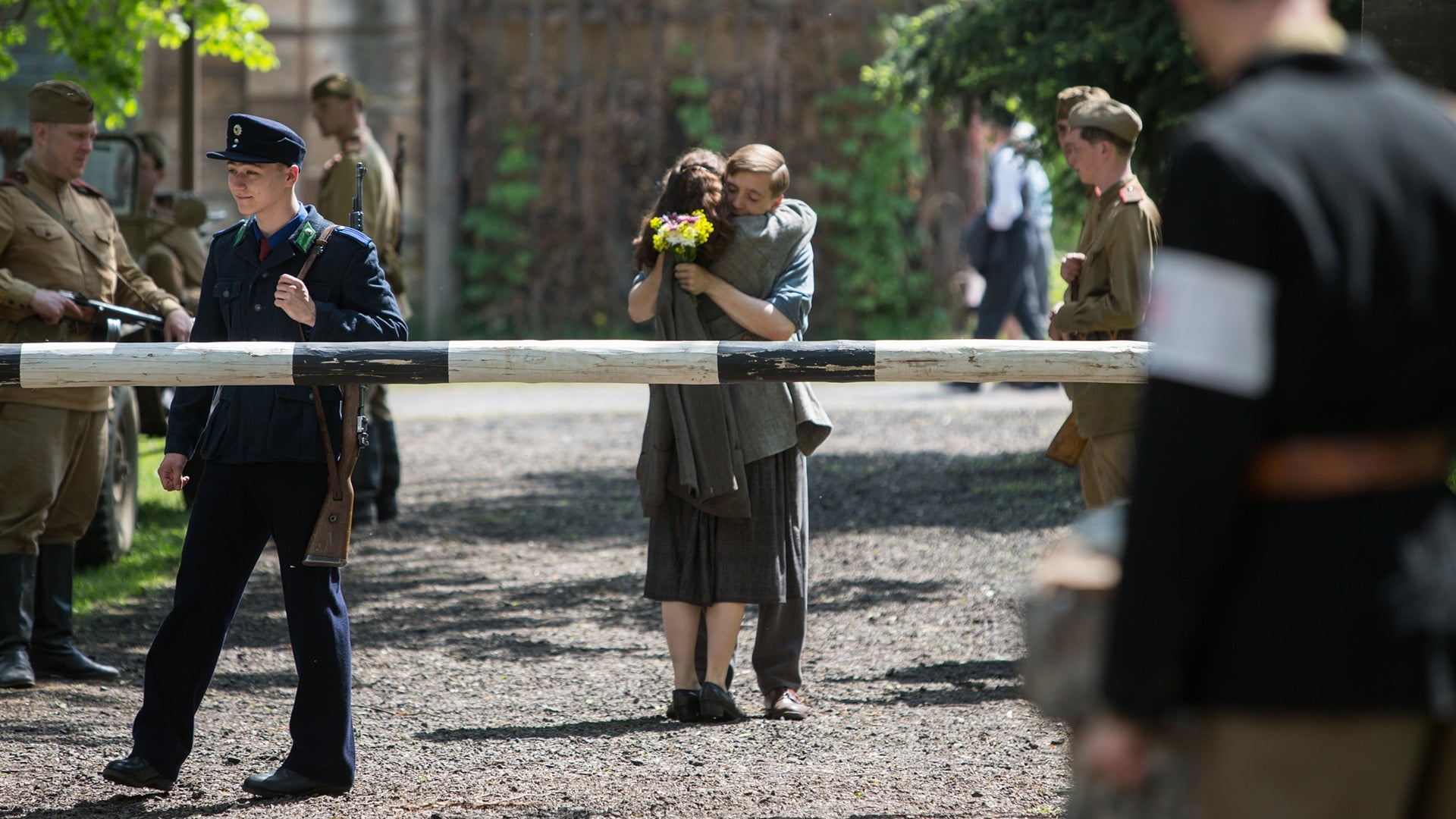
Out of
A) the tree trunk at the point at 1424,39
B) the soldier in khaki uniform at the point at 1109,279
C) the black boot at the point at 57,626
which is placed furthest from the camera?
the black boot at the point at 57,626

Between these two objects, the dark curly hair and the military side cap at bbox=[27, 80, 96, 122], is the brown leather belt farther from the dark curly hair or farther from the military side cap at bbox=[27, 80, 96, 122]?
the military side cap at bbox=[27, 80, 96, 122]

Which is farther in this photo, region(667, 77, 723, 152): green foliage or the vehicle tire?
region(667, 77, 723, 152): green foliage

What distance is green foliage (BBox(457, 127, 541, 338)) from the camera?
1869cm

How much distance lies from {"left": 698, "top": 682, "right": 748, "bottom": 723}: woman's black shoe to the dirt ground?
7 centimetres

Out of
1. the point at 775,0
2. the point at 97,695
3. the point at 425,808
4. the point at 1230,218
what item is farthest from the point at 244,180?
the point at 775,0

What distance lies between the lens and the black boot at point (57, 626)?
6219mm

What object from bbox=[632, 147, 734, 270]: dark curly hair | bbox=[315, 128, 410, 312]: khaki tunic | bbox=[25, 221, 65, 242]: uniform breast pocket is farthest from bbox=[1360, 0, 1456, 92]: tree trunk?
bbox=[315, 128, 410, 312]: khaki tunic

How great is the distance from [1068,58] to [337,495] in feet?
16.7

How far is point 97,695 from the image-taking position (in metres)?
5.94

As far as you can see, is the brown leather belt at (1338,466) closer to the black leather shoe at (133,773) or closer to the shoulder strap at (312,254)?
the shoulder strap at (312,254)

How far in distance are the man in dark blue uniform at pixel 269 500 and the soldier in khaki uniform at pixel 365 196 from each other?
355cm

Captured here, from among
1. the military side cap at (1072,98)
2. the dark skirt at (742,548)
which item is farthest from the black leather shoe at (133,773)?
the military side cap at (1072,98)

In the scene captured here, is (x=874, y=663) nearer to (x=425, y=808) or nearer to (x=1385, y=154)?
(x=425, y=808)

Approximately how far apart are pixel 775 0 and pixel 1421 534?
16990mm
